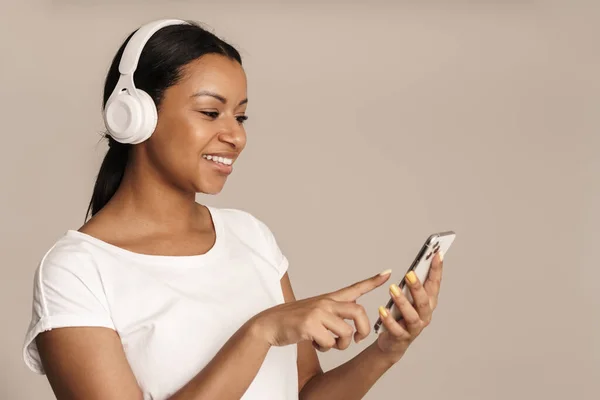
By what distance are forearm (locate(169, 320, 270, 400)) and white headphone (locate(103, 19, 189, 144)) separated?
1.28 ft

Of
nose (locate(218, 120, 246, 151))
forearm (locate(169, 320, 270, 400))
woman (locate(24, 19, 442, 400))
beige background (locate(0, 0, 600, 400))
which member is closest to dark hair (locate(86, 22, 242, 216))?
woman (locate(24, 19, 442, 400))

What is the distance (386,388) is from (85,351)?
1794 millimetres

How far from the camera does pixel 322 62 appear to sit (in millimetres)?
2932

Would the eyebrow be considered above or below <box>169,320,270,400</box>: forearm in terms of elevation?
above

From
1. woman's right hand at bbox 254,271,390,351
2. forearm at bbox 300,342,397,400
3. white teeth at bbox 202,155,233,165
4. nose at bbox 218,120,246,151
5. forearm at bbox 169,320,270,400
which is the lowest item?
forearm at bbox 300,342,397,400

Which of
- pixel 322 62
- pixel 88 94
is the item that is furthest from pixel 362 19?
pixel 88 94

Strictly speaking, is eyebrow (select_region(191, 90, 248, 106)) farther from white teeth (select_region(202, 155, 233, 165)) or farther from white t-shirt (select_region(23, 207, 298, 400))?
white t-shirt (select_region(23, 207, 298, 400))

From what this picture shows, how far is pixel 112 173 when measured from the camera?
1.67 m

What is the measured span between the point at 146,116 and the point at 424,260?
52 cm

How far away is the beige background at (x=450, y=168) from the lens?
2.93 meters

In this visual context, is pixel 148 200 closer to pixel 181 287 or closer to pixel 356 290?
pixel 181 287

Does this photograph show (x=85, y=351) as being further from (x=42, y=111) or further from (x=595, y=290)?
(x=595, y=290)

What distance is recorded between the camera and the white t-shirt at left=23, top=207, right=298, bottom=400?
1.41 metres

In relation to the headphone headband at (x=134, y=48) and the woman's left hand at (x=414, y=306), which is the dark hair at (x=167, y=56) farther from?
the woman's left hand at (x=414, y=306)
